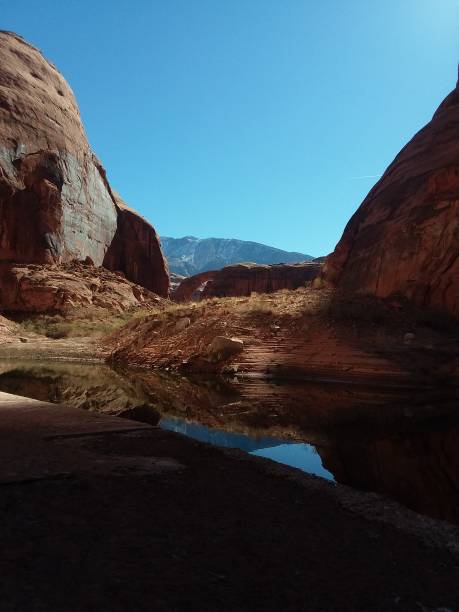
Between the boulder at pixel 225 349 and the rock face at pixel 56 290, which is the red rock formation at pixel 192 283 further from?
the boulder at pixel 225 349

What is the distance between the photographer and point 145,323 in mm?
22062

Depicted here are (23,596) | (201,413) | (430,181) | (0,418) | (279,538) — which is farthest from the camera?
(430,181)

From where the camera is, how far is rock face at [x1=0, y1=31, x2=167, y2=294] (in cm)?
3200

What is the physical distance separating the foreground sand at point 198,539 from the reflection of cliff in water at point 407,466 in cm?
68

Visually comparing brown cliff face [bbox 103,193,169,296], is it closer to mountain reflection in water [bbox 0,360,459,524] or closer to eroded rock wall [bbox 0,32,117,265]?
eroded rock wall [bbox 0,32,117,265]

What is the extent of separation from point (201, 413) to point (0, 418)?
3.99m

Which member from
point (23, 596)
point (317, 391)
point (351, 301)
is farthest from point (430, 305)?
point (23, 596)

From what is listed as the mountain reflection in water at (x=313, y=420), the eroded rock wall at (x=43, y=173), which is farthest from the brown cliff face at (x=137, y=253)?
the mountain reflection in water at (x=313, y=420)

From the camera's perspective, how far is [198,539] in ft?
8.55

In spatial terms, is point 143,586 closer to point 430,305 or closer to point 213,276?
point 430,305

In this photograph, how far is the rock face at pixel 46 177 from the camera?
32.0 metres

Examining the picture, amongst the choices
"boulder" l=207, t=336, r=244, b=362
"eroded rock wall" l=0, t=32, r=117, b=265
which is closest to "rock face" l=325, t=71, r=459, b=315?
"boulder" l=207, t=336, r=244, b=362

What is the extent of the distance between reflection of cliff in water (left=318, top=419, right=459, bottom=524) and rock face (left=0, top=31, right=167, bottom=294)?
30.1 m

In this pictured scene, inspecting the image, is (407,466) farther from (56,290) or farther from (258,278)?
(258,278)
